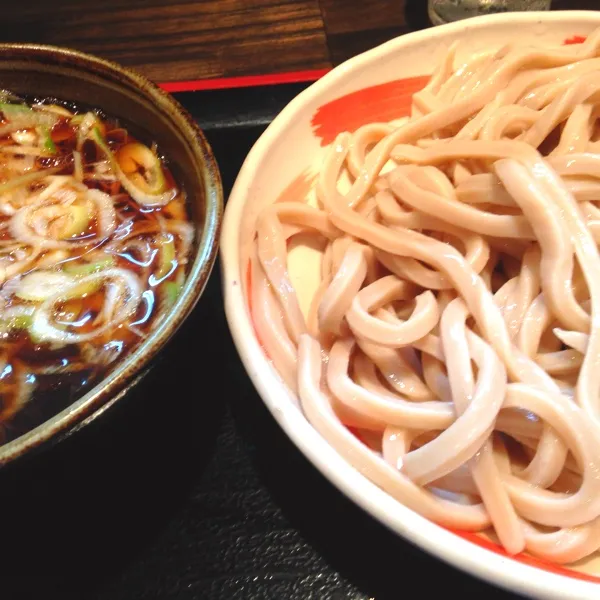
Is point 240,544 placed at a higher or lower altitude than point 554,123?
lower

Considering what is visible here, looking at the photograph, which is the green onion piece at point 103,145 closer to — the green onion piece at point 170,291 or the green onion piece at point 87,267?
the green onion piece at point 87,267

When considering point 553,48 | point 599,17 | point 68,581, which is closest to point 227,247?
point 68,581

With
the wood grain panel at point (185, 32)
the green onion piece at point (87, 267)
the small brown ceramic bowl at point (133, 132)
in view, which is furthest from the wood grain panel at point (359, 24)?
the green onion piece at point (87, 267)

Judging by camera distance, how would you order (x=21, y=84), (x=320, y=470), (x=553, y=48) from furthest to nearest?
1. (x=553, y=48)
2. (x=21, y=84)
3. (x=320, y=470)

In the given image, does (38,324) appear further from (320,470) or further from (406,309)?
(406,309)

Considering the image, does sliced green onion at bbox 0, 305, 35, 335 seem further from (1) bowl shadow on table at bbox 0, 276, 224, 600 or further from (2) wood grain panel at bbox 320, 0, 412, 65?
(2) wood grain panel at bbox 320, 0, 412, 65

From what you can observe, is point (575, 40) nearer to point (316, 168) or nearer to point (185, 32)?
point (316, 168)
